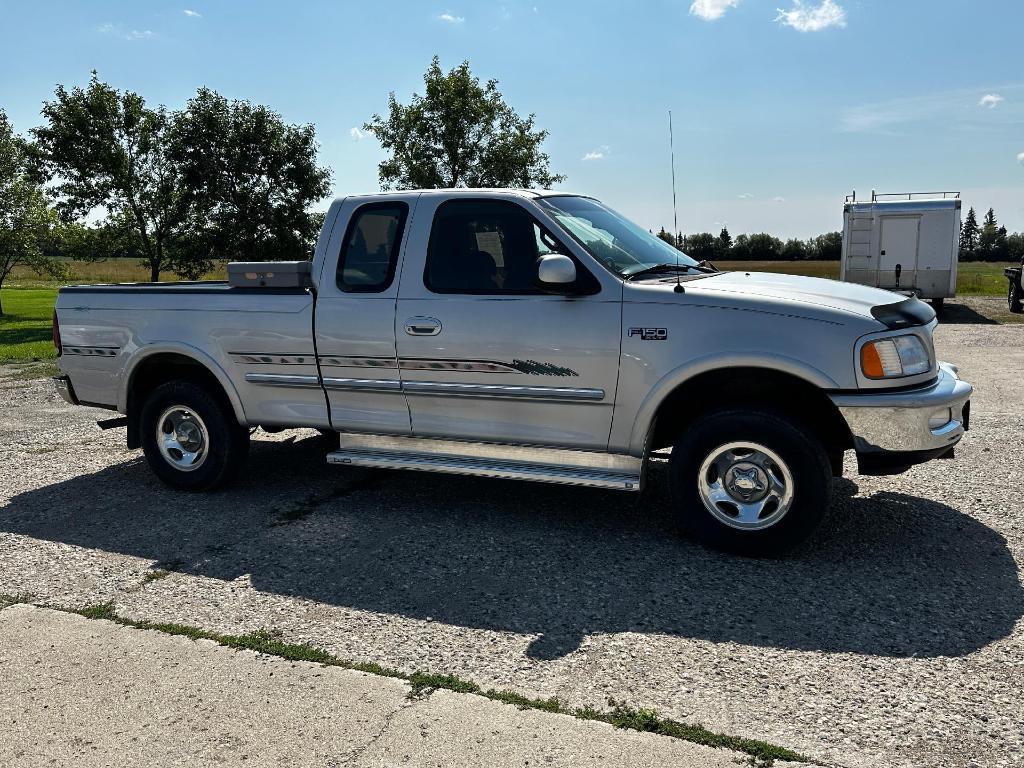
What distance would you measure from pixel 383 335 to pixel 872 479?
378cm

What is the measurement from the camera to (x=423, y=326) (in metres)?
5.43

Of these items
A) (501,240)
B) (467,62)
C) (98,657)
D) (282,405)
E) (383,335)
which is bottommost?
(98,657)

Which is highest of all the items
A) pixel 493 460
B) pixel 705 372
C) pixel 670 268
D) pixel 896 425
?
pixel 670 268

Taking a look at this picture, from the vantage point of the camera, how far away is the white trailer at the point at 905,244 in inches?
818

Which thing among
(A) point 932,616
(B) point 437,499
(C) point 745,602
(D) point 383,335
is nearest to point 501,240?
(D) point 383,335

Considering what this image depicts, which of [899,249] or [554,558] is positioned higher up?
[899,249]

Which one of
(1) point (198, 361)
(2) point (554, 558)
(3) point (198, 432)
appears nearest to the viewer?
(2) point (554, 558)

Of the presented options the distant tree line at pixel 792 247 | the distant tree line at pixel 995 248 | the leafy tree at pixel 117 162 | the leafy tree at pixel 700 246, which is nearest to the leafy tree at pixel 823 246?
the distant tree line at pixel 792 247

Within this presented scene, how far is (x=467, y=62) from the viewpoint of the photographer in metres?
34.2

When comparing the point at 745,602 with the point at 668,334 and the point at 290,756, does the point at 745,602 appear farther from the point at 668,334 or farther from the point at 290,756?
the point at 290,756

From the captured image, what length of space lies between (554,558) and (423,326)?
1.66 meters

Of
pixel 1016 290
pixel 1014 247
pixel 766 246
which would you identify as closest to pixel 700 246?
pixel 1016 290

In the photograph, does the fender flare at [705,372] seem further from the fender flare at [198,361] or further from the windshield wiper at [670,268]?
the fender flare at [198,361]

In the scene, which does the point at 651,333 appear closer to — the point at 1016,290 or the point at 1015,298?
the point at 1016,290
